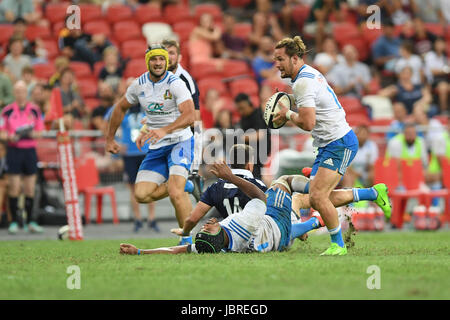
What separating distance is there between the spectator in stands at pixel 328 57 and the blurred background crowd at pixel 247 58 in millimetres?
38

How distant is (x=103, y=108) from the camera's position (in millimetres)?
17828

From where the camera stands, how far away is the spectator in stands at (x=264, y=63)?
20688mm

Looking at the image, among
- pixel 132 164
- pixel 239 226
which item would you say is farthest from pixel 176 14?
pixel 239 226

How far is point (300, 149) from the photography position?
18172mm

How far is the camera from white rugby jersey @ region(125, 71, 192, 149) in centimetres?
1080

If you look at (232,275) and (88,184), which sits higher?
(88,184)

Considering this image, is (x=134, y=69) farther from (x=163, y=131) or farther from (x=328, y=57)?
(x=163, y=131)

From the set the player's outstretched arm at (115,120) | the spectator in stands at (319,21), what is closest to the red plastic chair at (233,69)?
the spectator in stands at (319,21)

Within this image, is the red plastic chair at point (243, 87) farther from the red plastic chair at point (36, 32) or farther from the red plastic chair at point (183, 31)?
the red plastic chair at point (36, 32)

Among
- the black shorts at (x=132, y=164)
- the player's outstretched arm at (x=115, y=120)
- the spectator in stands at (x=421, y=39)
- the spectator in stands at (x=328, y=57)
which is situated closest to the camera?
the player's outstretched arm at (x=115, y=120)

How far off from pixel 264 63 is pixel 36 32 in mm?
6015

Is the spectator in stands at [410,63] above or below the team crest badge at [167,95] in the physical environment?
above

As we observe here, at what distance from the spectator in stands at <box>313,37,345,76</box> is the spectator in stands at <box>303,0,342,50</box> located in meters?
0.73

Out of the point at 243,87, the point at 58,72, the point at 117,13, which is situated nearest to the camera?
the point at 58,72
